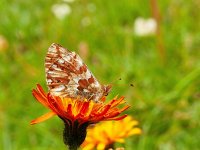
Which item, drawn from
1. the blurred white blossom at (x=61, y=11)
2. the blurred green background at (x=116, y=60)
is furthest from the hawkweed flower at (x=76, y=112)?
the blurred white blossom at (x=61, y=11)

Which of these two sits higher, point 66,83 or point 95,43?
point 66,83

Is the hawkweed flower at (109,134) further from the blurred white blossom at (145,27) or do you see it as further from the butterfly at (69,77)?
the blurred white blossom at (145,27)

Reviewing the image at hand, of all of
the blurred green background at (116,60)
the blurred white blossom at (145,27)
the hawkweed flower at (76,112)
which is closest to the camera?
the hawkweed flower at (76,112)

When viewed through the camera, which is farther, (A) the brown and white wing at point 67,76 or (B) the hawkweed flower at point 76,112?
(A) the brown and white wing at point 67,76

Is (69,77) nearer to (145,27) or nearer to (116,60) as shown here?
(116,60)

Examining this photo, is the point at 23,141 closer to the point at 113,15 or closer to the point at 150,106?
the point at 150,106

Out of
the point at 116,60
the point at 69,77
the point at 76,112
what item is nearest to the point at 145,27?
the point at 116,60

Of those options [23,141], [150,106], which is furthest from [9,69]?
[150,106]

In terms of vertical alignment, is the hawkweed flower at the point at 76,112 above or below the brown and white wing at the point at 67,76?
below

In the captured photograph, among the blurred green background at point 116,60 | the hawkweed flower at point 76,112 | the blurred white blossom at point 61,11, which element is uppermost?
the hawkweed flower at point 76,112
